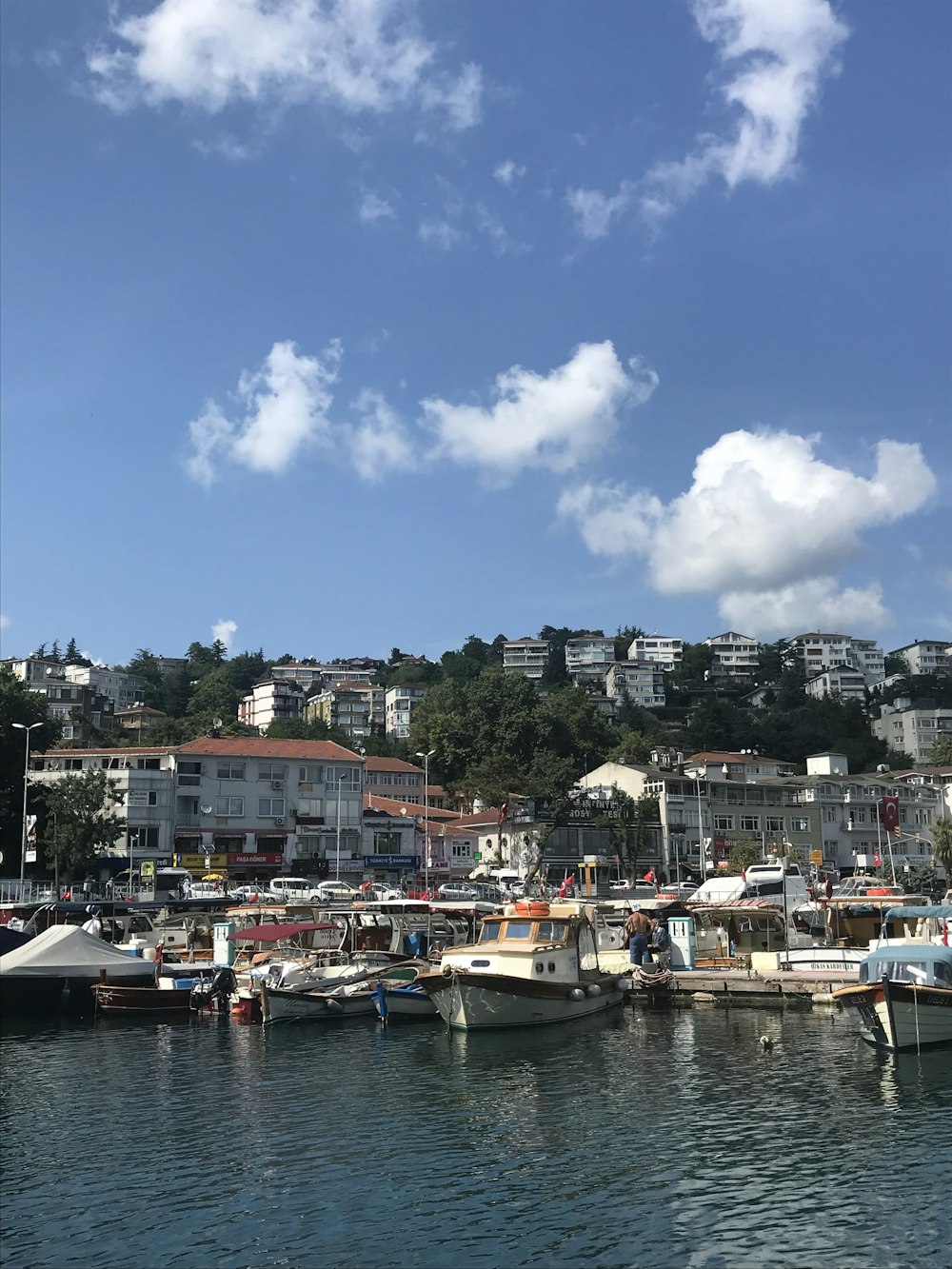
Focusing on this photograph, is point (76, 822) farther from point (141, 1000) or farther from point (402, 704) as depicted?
point (402, 704)

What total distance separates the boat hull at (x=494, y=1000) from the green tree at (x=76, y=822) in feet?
145

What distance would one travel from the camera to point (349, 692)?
196 m

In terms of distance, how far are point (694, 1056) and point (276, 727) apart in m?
136

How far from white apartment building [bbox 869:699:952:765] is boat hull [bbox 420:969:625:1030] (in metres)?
148

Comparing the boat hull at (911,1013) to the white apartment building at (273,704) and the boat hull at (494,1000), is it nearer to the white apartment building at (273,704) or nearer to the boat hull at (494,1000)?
the boat hull at (494,1000)

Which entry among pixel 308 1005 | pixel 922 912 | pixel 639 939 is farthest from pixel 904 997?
pixel 308 1005

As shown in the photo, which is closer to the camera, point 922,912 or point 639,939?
point 639,939

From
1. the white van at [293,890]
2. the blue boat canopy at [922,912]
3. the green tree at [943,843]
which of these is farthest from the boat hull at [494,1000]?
the green tree at [943,843]

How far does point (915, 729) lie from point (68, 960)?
154080 mm

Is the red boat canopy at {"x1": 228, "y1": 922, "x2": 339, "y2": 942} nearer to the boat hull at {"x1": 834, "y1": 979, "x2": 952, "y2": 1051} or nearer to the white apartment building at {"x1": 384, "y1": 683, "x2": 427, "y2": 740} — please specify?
the boat hull at {"x1": 834, "y1": 979, "x2": 952, "y2": 1051}

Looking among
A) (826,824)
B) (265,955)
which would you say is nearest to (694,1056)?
(265,955)

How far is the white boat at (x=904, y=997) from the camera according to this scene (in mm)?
27062

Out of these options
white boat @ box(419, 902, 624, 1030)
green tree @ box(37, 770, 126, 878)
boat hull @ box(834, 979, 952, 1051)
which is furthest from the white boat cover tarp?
green tree @ box(37, 770, 126, 878)

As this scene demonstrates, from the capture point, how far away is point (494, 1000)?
32.0 meters
